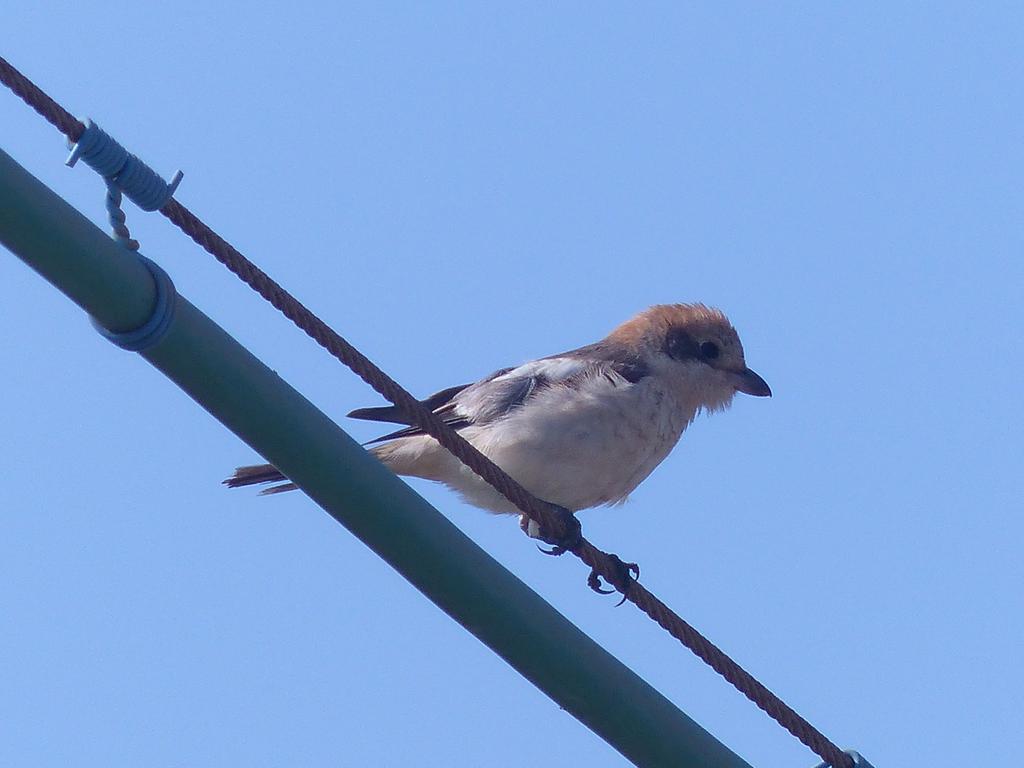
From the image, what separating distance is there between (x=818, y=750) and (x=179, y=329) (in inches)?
90.4

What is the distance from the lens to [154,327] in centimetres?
288

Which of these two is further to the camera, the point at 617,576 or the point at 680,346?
the point at 680,346

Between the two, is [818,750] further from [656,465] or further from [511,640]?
[656,465]

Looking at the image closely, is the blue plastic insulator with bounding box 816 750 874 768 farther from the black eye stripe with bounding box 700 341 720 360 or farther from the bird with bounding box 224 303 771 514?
the black eye stripe with bounding box 700 341 720 360

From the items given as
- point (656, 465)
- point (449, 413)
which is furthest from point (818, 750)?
point (449, 413)

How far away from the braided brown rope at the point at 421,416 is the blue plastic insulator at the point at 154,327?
23 centimetres

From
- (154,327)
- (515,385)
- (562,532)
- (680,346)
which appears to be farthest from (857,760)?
(680,346)

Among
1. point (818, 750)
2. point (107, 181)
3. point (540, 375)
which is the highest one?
point (540, 375)

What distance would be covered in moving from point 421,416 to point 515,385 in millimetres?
3399

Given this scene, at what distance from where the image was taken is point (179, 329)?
292cm

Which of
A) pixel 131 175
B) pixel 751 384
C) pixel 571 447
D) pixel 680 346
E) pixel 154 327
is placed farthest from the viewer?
pixel 751 384

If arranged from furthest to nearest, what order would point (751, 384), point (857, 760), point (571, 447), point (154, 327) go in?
point (751, 384)
point (571, 447)
point (857, 760)
point (154, 327)

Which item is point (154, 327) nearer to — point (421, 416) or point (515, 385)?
point (421, 416)

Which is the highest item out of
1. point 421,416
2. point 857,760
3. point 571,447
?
point 571,447
